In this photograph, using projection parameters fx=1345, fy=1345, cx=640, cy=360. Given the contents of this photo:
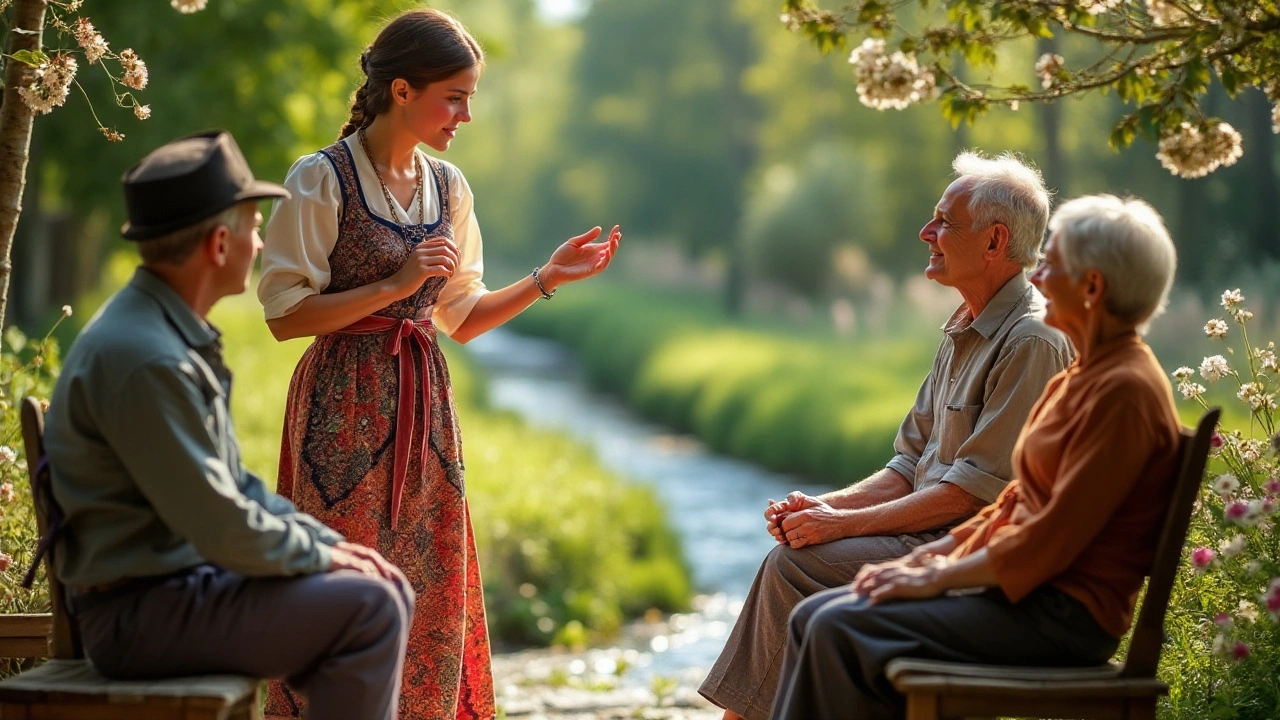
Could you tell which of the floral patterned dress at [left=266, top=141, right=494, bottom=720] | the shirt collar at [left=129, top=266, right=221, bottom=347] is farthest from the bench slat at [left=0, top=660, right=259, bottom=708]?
the floral patterned dress at [left=266, top=141, right=494, bottom=720]

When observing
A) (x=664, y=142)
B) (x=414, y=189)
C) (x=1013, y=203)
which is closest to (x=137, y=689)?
(x=414, y=189)

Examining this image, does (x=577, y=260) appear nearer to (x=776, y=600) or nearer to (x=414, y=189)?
(x=414, y=189)

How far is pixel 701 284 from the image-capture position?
27.5 meters

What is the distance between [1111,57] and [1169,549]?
4.39 ft

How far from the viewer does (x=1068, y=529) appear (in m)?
2.43

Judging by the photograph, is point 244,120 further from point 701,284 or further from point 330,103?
point 701,284

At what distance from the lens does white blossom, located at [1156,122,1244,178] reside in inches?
120

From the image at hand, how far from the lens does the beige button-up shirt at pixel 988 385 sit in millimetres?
3170

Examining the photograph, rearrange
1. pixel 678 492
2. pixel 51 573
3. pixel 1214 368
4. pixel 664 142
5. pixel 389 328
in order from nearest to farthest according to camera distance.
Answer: pixel 51 573, pixel 389 328, pixel 1214 368, pixel 678 492, pixel 664 142

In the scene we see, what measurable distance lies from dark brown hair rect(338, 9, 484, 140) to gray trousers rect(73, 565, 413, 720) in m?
1.28

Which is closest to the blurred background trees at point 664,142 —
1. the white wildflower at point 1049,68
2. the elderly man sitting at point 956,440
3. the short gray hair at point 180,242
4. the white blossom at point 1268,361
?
the white wildflower at point 1049,68

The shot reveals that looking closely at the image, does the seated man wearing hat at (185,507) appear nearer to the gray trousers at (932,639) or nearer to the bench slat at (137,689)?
the bench slat at (137,689)

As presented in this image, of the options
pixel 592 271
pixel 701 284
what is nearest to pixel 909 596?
pixel 592 271

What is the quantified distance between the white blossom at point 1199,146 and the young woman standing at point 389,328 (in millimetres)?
1644
